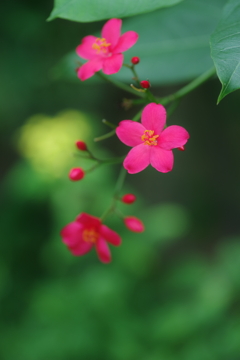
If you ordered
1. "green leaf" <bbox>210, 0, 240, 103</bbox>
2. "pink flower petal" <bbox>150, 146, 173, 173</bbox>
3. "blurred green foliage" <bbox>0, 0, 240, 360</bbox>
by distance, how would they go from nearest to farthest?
"green leaf" <bbox>210, 0, 240, 103</bbox>, "pink flower petal" <bbox>150, 146, 173, 173</bbox>, "blurred green foliage" <bbox>0, 0, 240, 360</bbox>

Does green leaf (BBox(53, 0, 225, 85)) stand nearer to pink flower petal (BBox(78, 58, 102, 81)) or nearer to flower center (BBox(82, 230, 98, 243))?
pink flower petal (BBox(78, 58, 102, 81))

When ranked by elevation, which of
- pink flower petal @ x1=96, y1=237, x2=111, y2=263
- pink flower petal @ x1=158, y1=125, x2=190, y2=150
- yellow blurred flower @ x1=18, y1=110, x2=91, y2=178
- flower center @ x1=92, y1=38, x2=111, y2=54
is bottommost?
yellow blurred flower @ x1=18, y1=110, x2=91, y2=178

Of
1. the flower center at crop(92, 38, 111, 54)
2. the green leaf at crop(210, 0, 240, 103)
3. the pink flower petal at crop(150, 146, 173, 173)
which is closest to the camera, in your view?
the green leaf at crop(210, 0, 240, 103)

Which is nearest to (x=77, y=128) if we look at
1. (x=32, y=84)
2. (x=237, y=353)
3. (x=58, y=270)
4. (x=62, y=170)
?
(x=62, y=170)

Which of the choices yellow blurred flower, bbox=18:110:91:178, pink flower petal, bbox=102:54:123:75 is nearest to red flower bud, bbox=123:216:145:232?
pink flower petal, bbox=102:54:123:75

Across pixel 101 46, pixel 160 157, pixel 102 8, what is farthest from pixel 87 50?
pixel 160 157

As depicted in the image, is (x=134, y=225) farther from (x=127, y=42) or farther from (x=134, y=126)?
(x=127, y=42)

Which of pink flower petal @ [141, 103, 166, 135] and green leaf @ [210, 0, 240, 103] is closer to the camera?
green leaf @ [210, 0, 240, 103]
